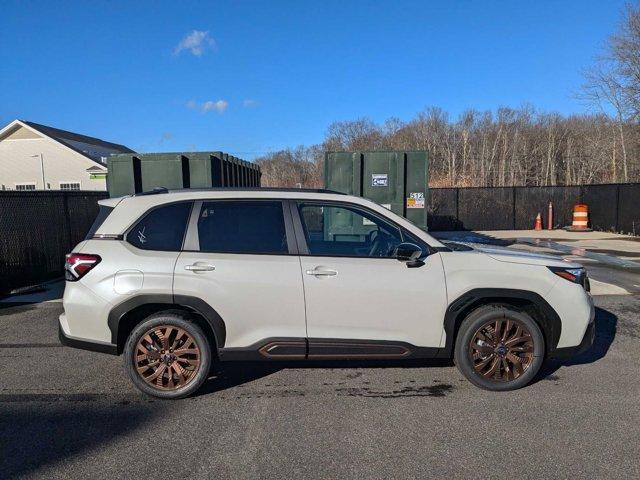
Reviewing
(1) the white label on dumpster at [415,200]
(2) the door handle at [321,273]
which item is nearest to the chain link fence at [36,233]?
(2) the door handle at [321,273]

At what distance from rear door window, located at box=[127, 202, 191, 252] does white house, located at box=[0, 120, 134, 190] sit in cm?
3668

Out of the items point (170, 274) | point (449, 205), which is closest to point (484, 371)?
point (170, 274)

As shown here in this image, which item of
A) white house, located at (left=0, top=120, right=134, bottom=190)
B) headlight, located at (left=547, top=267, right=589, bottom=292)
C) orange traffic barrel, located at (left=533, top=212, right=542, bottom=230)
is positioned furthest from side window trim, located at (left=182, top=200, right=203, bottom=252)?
white house, located at (left=0, top=120, right=134, bottom=190)

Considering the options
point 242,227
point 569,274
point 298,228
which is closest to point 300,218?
point 298,228

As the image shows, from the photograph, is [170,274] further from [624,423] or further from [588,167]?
[588,167]

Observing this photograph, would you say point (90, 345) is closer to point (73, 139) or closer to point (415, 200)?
point (415, 200)

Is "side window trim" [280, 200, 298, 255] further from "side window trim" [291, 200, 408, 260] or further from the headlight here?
the headlight

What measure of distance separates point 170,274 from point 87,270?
72cm

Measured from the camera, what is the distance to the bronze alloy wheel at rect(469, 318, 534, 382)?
391 cm

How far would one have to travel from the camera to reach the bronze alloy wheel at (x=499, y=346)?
3.91 metres

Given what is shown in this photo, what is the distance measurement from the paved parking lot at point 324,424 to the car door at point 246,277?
1.97 ft

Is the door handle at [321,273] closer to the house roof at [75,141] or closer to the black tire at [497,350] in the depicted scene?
the black tire at [497,350]

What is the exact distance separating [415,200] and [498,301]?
5.95m

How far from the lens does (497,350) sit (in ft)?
12.9
